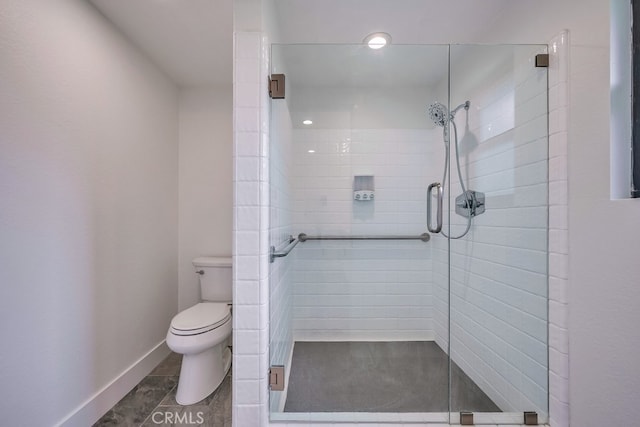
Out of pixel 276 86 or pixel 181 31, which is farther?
pixel 181 31

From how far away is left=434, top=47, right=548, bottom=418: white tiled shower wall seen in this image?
4.09ft

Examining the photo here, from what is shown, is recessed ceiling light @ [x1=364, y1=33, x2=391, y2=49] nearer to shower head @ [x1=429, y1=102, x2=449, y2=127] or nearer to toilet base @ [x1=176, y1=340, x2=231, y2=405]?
shower head @ [x1=429, y1=102, x2=449, y2=127]

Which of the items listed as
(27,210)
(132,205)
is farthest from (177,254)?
(27,210)

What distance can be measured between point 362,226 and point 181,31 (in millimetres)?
1736

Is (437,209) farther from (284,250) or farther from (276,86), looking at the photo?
(276,86)

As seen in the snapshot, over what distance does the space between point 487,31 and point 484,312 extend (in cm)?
169

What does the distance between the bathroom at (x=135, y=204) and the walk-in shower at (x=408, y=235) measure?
0.42 ft

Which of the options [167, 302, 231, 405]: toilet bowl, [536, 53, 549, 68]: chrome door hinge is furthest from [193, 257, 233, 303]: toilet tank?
[536, 53, 549, 68]: chrome door hinge

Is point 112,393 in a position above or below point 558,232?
below

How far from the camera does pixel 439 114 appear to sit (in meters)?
1.62

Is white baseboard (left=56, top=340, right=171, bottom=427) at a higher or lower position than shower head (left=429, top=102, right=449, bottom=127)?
lower

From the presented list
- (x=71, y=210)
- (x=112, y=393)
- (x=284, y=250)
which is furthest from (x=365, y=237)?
(x=112, y=393)

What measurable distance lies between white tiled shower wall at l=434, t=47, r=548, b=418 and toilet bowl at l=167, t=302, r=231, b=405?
1.42 meters

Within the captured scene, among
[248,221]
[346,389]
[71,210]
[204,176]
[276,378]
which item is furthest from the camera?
[204,176]
